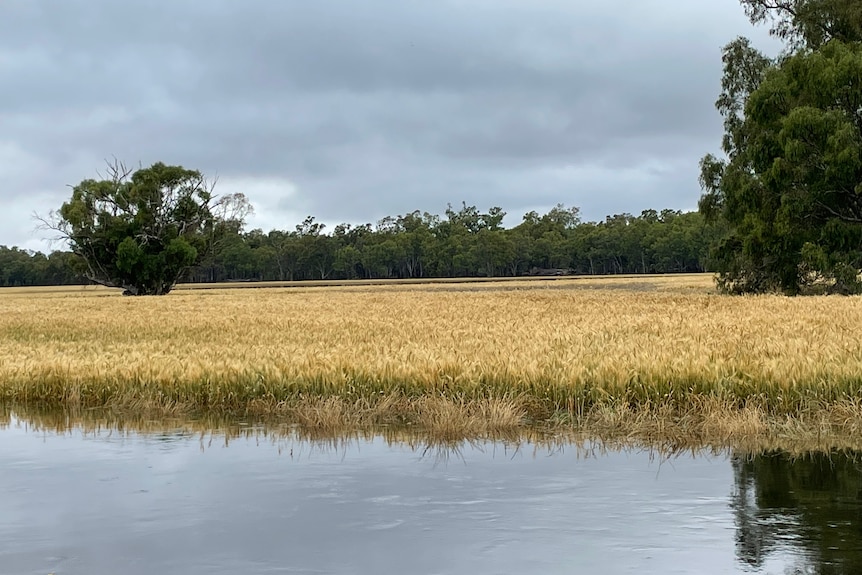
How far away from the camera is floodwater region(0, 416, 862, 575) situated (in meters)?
6.68

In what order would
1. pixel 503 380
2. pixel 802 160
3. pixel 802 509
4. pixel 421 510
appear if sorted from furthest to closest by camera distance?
pixel 802 160 → pixel 503 380 → pixel 421 510 → pixel 802 509

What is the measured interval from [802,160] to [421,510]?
43.4m

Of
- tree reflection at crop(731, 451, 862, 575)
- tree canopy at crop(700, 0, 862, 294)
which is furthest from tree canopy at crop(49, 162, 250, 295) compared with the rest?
tree reflection at crop(731, 451, 862, 575)

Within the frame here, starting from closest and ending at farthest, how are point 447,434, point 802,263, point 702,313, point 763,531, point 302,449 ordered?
point 763,531, point 302,449, point 447,434, point 702,313, point 802,263

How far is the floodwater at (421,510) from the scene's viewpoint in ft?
21.9

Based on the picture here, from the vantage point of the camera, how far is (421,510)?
8.18 m

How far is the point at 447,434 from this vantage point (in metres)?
12.0

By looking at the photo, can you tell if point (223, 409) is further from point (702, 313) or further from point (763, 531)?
point (702, 313)

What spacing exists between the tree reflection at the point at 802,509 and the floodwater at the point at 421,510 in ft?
0.08

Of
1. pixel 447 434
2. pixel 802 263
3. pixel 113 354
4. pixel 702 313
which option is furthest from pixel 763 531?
pixel 802 263

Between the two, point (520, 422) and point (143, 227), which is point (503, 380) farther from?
point (143, 227)

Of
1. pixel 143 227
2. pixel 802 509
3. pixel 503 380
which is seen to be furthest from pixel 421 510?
pixel 143 227

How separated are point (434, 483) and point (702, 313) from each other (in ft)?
68.2

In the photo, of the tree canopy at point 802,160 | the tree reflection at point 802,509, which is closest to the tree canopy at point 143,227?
the tree canopy at point 802,160
